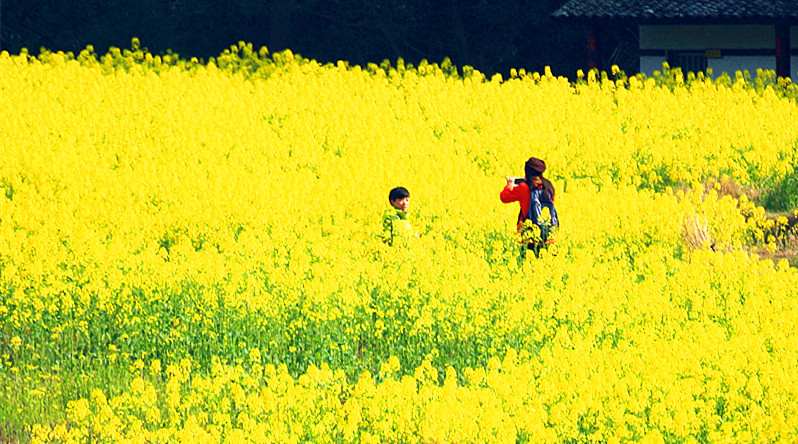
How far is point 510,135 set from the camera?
46.8ft

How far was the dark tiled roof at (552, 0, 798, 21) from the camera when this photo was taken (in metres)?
16.8

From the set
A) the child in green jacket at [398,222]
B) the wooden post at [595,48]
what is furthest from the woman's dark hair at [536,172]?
the wooden post at [595,48]

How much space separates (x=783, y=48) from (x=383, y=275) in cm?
1110

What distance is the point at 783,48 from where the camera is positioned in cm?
1725

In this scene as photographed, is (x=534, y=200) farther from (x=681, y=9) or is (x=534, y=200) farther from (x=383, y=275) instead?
(x=681, y=9)

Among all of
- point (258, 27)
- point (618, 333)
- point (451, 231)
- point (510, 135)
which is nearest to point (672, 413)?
point (618, 333)

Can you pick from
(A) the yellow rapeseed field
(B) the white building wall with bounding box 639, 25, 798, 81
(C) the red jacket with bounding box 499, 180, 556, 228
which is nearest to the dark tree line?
(B) the white building wall with bounding box 639, 25, 798, 81

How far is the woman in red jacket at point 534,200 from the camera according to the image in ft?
29.5

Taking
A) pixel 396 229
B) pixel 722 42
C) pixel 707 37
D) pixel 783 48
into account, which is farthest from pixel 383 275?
pixel 707 37

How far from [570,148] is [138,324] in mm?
7263

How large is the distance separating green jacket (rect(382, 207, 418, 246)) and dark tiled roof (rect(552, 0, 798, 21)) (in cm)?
954

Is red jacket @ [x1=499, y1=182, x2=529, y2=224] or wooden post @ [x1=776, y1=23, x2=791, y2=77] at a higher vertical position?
wooden post @ [x1=776, y1=23, x2=791, y2=77]

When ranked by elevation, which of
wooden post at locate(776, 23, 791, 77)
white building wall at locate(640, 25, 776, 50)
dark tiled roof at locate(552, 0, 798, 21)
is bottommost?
wooden post at locate(776, 23, 791, 77)

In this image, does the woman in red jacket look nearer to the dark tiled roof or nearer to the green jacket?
the green jacket
